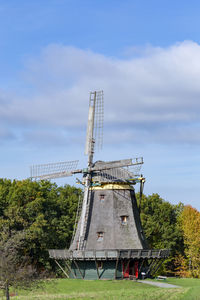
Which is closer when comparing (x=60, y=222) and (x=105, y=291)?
(x=105, y=291)

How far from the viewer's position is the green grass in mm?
33188

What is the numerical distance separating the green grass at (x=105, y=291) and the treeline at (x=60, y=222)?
8665 millimetres

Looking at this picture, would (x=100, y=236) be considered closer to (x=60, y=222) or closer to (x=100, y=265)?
(x=100, y=265)

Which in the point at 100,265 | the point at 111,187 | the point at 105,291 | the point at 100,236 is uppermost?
the point at 111,187

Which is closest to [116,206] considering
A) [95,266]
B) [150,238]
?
[95,266]

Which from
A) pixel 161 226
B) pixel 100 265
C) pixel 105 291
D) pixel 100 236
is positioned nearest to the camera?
pixel 105 291

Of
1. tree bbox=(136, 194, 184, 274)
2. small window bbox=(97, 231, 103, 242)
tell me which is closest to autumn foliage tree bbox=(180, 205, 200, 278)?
tree bbox=(136, 194, 184, 274)

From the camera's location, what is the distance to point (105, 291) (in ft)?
125

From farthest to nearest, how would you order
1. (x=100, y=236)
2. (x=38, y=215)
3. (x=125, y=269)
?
1. (x=38, y=215)
2. (x=100, y=236)
3. (x=125, y=269)

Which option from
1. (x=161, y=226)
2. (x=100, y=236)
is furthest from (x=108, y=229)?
(x=161, y=226)

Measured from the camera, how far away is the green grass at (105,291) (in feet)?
109

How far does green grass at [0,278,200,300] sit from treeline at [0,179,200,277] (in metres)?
8.67

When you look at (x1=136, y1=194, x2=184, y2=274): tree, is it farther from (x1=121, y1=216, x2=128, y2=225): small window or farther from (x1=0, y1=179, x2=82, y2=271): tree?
(x1=121, y1=216, x2=128, y2=225): small window

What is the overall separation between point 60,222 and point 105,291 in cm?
2168
